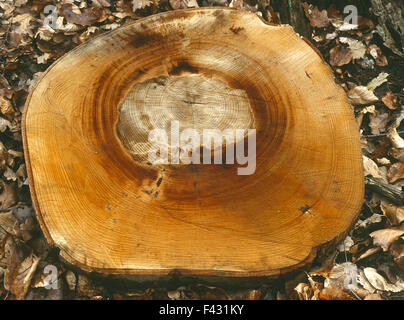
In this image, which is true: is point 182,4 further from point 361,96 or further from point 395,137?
point 395,137

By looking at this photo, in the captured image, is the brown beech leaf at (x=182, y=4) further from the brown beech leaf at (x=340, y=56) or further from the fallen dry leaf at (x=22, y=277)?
the fallen dry leaf at (x=22, y=277)

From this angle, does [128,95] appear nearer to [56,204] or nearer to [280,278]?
[56,204]

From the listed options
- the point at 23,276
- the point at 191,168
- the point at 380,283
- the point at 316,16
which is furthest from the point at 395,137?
the point at 23,276

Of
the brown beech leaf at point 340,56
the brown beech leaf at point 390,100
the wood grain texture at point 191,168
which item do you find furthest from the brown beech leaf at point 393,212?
the brown beech leaf at point 340,56

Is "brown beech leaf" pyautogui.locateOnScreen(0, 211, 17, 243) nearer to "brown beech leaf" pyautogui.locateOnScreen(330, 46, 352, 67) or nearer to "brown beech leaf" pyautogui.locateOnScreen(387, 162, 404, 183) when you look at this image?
"brown beech leaf" pyautogui.locateOnScreen(387, 162, 404, 183)
